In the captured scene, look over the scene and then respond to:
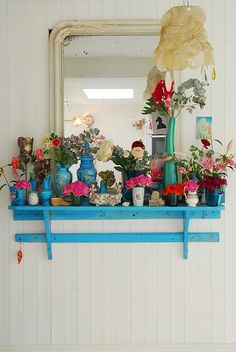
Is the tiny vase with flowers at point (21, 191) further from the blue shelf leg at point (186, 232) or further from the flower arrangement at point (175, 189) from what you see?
the blue shelf leg at point (186, 232)

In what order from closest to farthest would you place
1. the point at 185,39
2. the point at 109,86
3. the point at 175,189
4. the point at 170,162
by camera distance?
the point at 185,39, the point at 175,189, the point at 170,162, the point at 109,86

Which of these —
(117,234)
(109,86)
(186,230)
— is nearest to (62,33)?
(109,86)

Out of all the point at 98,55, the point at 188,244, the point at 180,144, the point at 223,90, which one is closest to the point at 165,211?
the point at 188,244

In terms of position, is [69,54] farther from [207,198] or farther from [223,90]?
[207,198]

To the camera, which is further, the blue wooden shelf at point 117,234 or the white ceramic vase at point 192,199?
the blue wooden shelf at point 117,234

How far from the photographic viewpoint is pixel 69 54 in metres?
2.25

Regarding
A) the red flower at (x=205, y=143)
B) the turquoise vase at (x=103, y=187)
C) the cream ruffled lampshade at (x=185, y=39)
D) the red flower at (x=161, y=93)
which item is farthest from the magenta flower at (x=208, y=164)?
the cream ruffled lampshade at (x=185, y=39)

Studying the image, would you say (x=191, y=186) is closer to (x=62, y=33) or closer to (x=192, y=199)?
(x=192, y=199)

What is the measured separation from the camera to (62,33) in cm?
223

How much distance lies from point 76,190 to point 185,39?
1.02 metres

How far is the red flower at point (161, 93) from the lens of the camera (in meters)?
2.15

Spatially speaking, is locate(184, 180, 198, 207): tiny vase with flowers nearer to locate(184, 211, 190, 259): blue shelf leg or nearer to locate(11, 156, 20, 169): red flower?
locate(184, 211, 190, 259): blue shelf leg

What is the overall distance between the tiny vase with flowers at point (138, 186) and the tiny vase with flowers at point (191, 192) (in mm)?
200

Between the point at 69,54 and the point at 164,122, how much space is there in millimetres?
678
